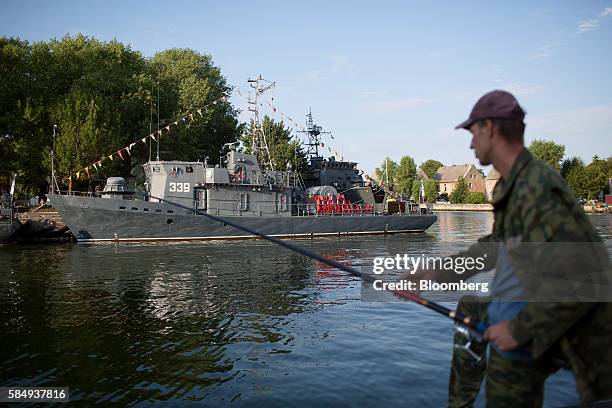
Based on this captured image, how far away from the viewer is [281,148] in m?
51.7

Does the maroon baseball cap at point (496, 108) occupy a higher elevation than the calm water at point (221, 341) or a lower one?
higher

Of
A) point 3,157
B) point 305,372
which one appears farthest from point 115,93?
point 305,372

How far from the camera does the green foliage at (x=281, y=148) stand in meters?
51.3

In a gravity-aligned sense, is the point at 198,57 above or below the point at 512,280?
above

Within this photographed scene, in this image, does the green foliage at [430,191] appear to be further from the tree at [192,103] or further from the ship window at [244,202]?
the ship window at [244,202]

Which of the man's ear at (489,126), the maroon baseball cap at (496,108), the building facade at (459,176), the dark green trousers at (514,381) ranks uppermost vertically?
the building facade at (459,176)

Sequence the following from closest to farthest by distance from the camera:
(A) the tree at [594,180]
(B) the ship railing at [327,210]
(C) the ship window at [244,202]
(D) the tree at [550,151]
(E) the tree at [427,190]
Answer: (C) the ship window at [244,202] → (B) the ship railing at [327,210] → (A) the tree at [594,180] → (D) the tree at [550,151] → (E) the tree at [427,190]

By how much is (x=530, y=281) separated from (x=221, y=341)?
21.7 feet

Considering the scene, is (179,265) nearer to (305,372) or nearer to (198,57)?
(305,372)

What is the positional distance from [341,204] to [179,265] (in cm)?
1946

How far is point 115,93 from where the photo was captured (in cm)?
4059

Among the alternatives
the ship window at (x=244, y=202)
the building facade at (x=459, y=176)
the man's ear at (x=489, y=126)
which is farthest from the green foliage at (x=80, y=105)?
the building facade at (x=459, y=176)

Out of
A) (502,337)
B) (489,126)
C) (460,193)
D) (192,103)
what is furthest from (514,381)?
(460,193)

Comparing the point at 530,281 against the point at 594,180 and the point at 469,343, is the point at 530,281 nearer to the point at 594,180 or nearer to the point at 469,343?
the point at 469,343
